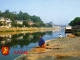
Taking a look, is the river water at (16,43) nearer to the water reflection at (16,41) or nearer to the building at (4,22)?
the water reflection at (16,41)

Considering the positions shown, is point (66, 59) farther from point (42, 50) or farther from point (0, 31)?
point (0, 31)

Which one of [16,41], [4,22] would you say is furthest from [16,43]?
[4,22]

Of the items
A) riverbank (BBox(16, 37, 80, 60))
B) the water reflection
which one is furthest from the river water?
riverbank (BBox(16, 37, 80, 60))

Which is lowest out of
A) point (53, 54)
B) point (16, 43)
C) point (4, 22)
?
point (16, 43)

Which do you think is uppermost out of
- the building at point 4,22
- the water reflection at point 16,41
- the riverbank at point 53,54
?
the building at point 4,22

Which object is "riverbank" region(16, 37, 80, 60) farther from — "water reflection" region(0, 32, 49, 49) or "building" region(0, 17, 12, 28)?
"building" region(0, 17, 12, 28)

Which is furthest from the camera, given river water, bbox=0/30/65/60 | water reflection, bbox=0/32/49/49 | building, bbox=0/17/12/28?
building, bbox=0/17/12/28

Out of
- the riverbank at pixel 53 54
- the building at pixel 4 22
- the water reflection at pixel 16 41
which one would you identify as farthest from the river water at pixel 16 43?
the building at pixel 4 22

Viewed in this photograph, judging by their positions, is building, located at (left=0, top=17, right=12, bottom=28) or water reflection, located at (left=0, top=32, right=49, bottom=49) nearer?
water reflection, located at (left=0, top=32, right=49, bottom=49)

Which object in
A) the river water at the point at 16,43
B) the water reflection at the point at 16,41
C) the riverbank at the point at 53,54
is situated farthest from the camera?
the water reflection at the point at 16,41

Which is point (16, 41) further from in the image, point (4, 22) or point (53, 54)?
point (4, 22)

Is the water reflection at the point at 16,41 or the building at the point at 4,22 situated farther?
the building at the point at 4,22

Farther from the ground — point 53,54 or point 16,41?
point 53,54

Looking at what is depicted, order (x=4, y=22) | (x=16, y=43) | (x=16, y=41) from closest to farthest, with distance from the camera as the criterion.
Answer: (x=16, y=43), (x=16, y=41), (x=4, y=22)
